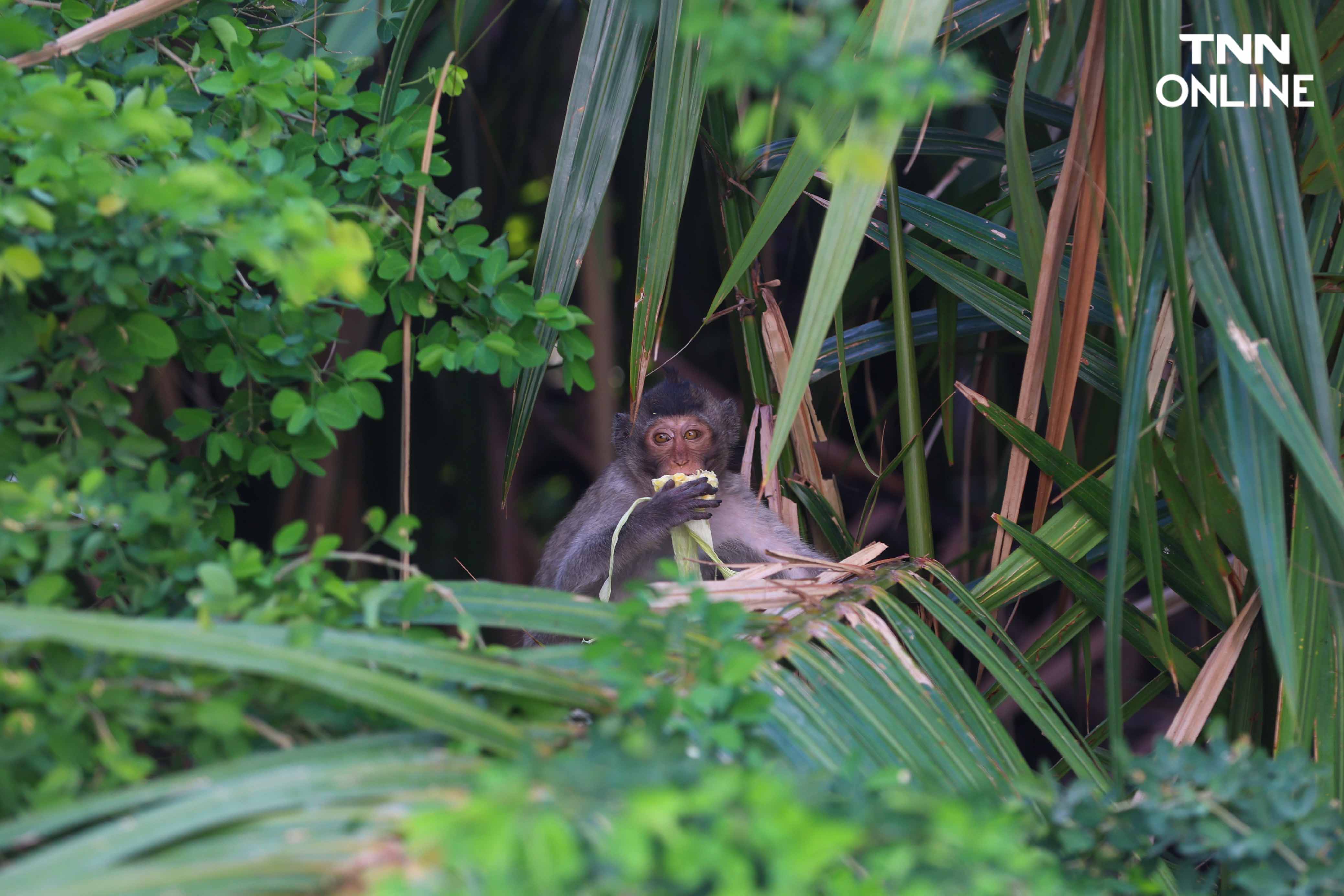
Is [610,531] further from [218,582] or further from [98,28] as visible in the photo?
[218,582]

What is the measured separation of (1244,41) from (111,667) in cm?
199

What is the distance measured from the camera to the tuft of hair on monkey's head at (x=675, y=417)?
3.66 metres

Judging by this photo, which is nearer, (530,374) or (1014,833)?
(1014,833)

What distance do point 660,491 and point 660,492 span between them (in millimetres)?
24

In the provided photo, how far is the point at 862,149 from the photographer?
1.00 metres

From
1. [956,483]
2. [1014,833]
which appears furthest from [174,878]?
[956,483]

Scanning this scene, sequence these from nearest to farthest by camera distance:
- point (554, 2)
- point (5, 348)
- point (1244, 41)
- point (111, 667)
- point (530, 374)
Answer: point (111, 667) → point (5, 348) → point (1244, 41) → point (530, 374) → point (554, 2)

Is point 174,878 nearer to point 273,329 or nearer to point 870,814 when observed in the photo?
point 870,814

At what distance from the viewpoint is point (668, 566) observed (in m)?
1.41

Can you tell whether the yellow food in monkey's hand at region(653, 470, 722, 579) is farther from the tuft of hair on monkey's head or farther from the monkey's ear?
the monkey's ear

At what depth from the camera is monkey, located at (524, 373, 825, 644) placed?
3.51 m

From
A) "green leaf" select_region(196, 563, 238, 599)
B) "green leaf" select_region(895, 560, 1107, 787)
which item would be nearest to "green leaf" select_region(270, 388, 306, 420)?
"green leaf" select_region(196, 563, 238, 599)

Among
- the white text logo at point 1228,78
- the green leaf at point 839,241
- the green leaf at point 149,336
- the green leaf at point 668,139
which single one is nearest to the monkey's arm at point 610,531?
the green leaf at point 668,139

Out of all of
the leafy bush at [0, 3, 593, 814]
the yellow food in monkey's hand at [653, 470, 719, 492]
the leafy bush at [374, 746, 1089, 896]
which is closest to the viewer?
the leafy bush at [374, 746, 1089, 896]
